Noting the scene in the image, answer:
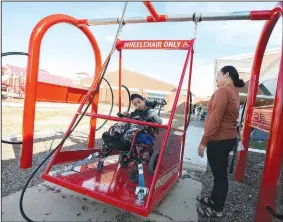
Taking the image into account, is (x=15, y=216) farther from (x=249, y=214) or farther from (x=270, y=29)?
(x=270, y=29)

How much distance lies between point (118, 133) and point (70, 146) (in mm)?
2234

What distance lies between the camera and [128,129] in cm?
298

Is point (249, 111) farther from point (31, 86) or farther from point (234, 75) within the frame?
point (31, 86)

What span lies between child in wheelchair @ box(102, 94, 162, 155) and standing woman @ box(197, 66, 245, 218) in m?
0.81

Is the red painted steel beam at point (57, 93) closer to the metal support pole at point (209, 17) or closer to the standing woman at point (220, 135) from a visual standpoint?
the metal support pole at point (209, 17)

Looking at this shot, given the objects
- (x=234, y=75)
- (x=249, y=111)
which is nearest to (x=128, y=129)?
(x=234, y=75)

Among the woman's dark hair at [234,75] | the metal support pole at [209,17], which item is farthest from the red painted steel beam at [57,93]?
the woman's dark hair at [234,75]

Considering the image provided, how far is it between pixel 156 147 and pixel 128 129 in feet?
1.46

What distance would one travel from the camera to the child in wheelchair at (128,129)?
2762mm

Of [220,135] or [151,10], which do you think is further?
[151,10]

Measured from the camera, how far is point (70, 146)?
4.77m

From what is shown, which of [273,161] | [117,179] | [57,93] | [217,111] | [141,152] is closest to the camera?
[273,161]

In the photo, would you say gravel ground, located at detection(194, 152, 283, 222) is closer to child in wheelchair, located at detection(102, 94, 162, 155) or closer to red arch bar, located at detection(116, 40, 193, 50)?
child in wheelchair, located at detection(102, 94, 162, 155)

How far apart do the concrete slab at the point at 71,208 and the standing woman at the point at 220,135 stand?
272 mm
